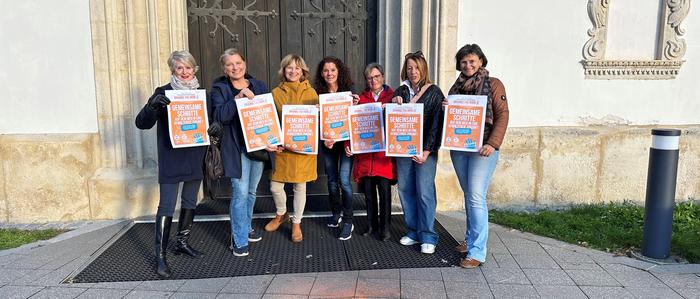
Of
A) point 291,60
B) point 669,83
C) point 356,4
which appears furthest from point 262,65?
point 669,83

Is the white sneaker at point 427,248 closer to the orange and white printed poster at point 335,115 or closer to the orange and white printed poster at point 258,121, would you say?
the orange and white printed poster at point 335,115

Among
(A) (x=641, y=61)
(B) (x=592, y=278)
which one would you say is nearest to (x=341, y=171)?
(B) (x=592, y=278)

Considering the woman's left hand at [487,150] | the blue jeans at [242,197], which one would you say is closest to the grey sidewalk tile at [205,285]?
the blue jeans at [242,197]

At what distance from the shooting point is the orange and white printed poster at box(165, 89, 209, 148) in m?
3.37

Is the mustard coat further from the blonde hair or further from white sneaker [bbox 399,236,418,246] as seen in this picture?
white sneaker [bbox 399,236,418,246]

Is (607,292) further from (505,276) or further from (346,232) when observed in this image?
(346,232)

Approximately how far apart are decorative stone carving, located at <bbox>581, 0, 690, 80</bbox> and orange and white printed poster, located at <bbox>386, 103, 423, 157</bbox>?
2.88 metres

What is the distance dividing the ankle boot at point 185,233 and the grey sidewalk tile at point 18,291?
1010 millimetres

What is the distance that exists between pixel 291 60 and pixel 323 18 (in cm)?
186

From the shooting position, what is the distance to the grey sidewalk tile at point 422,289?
3154 millimetres

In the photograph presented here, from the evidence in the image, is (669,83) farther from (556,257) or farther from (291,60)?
(291,60)

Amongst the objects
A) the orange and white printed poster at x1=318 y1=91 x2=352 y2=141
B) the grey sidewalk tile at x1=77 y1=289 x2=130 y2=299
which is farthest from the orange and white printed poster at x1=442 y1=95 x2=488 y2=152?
the grey sidewalk tile at x1=77 y1=289 x2=130 y2=299

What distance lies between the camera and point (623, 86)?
17.9ft

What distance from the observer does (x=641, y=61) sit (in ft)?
17.7
